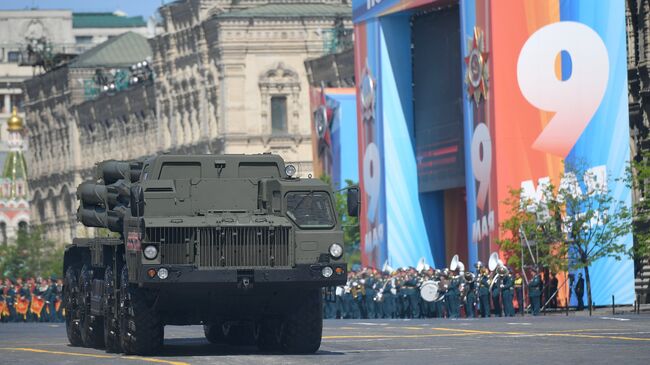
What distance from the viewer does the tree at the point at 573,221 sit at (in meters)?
61.0

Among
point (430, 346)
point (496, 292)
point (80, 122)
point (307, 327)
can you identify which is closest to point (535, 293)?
point (496, 292)

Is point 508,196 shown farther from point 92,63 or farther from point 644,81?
point 92,63

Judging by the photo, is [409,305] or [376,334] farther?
[409,305]

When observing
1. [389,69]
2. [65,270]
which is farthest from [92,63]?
[65,270]

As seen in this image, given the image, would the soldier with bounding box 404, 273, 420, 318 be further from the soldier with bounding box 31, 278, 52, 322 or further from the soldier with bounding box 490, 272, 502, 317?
the soldier with bounding box 31, 278, 52, 322

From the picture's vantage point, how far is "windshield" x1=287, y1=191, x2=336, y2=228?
34875mm

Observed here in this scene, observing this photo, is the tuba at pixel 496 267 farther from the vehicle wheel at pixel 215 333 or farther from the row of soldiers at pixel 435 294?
the vehicle wheel at pixel 215 333

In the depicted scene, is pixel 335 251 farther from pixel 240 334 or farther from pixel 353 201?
pixel 240 334

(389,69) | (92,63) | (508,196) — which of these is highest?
(92,63)

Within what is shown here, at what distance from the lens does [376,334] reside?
4344 centimetres

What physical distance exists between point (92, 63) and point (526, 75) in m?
83.4

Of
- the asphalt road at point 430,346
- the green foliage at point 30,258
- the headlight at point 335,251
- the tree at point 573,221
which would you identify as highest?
the green foliage at point 30,258

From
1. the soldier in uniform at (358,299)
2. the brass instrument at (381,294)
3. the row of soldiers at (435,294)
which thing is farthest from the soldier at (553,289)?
the soldier in uniform at (358,299)

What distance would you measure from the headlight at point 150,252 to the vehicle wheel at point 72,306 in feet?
23.5
